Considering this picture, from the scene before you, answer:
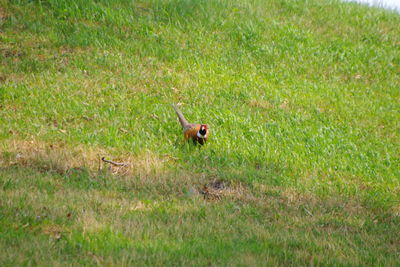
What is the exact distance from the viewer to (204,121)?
376 inches

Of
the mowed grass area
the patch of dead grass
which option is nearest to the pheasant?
the mowed grass area

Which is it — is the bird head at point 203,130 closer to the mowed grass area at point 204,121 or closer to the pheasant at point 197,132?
the pheasant at point 197,132

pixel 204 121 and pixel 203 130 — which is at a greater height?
pixel 203 130

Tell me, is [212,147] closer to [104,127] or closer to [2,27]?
[104,127]

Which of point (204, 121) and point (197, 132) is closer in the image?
point (197, 132)

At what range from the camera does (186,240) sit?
532 cm

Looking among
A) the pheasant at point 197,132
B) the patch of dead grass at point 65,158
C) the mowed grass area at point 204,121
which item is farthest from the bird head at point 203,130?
the patch of dead grass at point 65,158

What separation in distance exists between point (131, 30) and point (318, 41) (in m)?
4.48

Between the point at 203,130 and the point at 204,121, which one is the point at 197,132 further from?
the point at 204,121

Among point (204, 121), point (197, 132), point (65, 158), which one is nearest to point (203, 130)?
point (197, 132)

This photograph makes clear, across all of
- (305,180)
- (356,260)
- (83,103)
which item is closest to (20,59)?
(83,103)

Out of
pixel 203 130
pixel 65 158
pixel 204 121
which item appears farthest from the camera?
pixel 204 121

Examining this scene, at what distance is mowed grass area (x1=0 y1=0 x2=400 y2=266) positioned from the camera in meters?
5.38

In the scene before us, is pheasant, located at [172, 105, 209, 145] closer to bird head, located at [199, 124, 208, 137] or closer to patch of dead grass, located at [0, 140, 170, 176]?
bird head, located at [199, 124, 208, 137]
